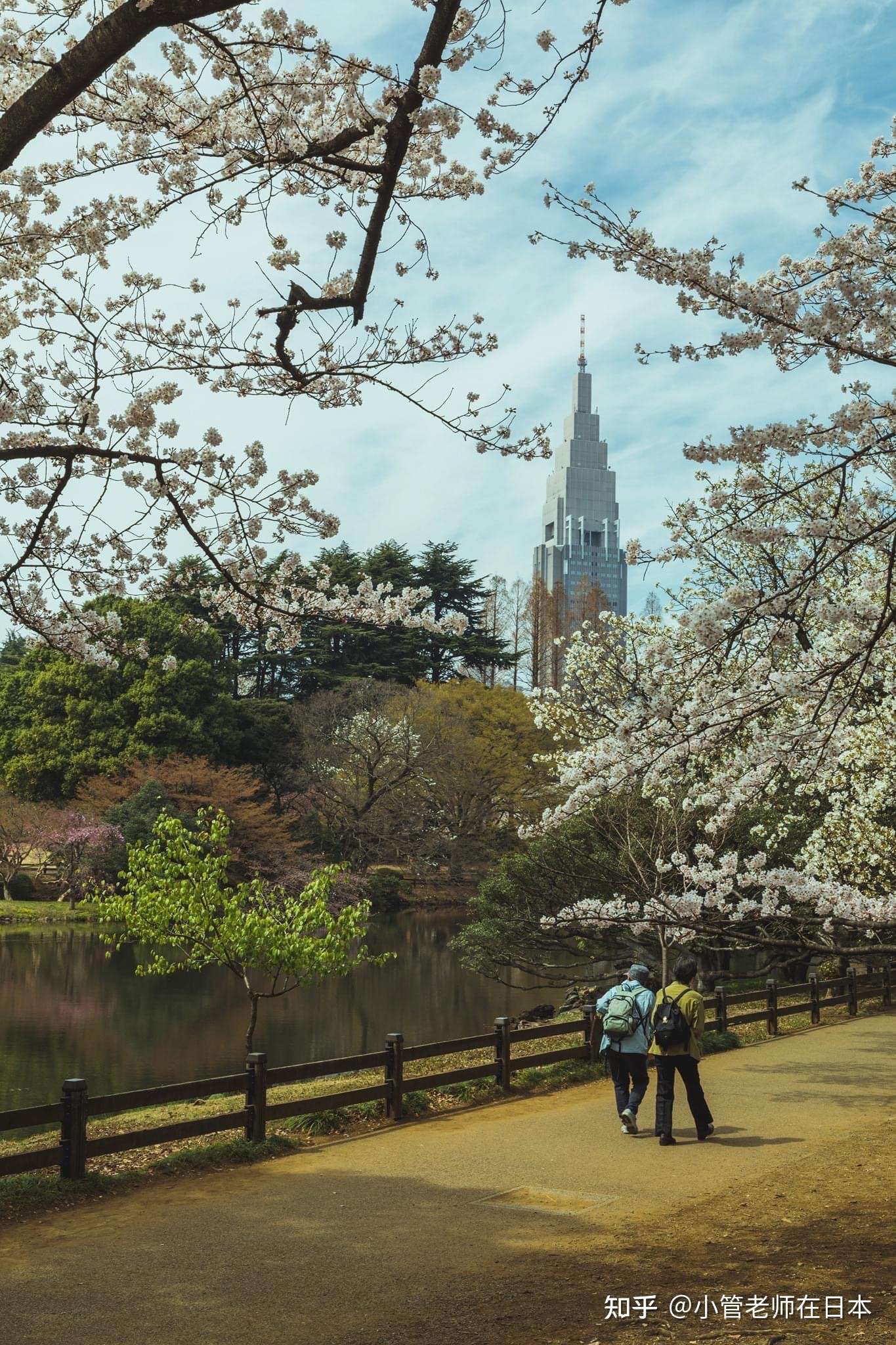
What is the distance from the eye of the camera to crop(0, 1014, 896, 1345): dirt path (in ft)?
16.7

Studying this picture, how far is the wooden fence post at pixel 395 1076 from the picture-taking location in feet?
32.7

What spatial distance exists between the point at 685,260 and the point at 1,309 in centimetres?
474

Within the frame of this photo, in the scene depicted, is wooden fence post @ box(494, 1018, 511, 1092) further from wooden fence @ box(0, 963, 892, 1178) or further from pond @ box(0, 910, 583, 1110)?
pond @ box(0, 910, 583, 1110)

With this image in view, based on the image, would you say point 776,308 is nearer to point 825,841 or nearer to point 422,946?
point 825,841

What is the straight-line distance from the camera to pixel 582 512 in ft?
345

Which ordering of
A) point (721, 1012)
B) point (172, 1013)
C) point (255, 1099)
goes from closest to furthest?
point (255, 1099)
point (721, 1012)
point (172, 1013)

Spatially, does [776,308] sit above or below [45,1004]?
above

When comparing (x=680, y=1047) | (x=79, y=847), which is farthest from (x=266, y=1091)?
(x=79, y=847)

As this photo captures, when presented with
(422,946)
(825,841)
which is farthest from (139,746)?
(825,841)

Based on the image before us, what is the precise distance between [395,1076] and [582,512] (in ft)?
320

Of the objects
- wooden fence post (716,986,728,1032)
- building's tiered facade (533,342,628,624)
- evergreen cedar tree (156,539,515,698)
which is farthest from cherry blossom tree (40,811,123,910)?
building's tiered facade (533,342,628,624)

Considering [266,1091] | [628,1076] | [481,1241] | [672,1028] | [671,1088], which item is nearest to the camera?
[481,1241]

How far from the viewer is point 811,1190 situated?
24.3ft

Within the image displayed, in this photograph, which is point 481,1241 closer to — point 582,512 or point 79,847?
point 79,847
